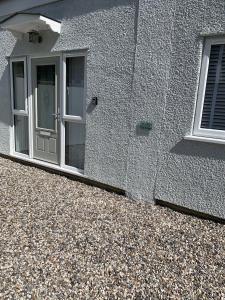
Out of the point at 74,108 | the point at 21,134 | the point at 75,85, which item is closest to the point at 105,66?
the point at 75,85

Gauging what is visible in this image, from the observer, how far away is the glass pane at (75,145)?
5.43 meters

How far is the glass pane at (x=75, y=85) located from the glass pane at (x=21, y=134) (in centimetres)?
168

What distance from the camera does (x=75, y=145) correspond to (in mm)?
5613

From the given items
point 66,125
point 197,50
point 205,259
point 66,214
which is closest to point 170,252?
point 205,259

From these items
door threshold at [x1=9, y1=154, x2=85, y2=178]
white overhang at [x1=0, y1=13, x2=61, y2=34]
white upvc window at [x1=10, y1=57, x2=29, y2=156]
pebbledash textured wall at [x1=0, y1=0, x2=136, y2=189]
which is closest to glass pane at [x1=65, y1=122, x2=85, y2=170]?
door threshold at [x1=9, y1=154, x2=85, y2=178]

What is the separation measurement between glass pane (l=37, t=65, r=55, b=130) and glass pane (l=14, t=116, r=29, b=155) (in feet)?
2.15

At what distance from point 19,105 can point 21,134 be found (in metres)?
0.77

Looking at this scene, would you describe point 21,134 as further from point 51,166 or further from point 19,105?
point 51,166

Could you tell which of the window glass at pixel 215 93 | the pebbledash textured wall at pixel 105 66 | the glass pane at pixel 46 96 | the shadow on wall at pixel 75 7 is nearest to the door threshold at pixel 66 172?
the pebbledash textured wall at pixel 105 66

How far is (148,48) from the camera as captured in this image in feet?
13.2

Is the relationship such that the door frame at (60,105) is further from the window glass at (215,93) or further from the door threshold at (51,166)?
the window glass at (215,93)

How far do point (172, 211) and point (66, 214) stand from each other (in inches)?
68.0

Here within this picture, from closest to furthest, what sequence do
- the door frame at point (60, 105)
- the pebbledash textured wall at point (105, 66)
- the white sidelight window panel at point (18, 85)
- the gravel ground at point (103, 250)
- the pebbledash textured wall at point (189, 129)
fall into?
the gravel ground at point (103, 250) < the pebbledash textured wall at point (189, 129) < the pebbledash textured wall at point (105, 66) < the door frame at point (60, 105) < the white sidelight window panel at point (18, 85)

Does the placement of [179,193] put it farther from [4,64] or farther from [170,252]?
[4,64]
